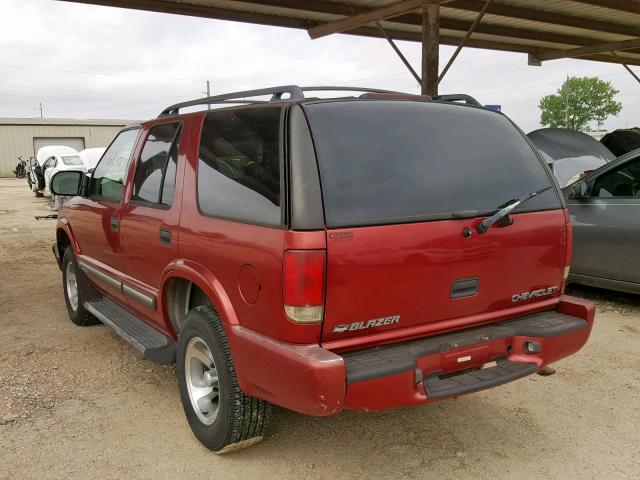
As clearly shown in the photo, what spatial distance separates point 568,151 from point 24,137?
43635mm

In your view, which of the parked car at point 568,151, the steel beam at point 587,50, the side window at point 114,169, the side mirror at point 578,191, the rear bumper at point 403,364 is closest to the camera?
the rear bumper at point 403,364

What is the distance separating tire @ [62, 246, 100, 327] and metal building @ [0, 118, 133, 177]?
4016 cm

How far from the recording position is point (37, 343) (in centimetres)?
494

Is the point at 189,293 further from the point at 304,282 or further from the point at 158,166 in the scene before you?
the point at 304,282

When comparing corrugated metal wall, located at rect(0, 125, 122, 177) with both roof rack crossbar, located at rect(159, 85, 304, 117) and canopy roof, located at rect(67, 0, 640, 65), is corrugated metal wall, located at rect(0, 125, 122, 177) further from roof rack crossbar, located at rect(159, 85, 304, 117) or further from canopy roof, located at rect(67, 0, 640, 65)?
roof rack crossbar, located at rect(159, 85, 304, 117)

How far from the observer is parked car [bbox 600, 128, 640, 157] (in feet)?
30.3

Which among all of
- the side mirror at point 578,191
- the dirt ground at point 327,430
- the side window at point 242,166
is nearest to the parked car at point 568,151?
the side mirror at point 578,191

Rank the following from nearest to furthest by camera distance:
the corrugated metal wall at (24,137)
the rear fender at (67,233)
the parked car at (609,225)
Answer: the rear fender at (67,233), the parked car at (609,225), the corrugated metal wall at (24,137)

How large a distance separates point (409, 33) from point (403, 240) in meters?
10.6

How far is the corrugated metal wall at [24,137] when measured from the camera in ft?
139

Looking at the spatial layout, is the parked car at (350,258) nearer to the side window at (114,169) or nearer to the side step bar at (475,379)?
the side step bar at (475,379)

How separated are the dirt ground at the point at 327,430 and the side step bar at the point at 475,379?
525mm

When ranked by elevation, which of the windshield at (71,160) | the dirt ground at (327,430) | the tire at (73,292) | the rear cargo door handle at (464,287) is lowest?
the dirt ground at (327,430)

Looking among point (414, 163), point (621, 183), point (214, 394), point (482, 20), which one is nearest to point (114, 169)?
point (214, 394)
